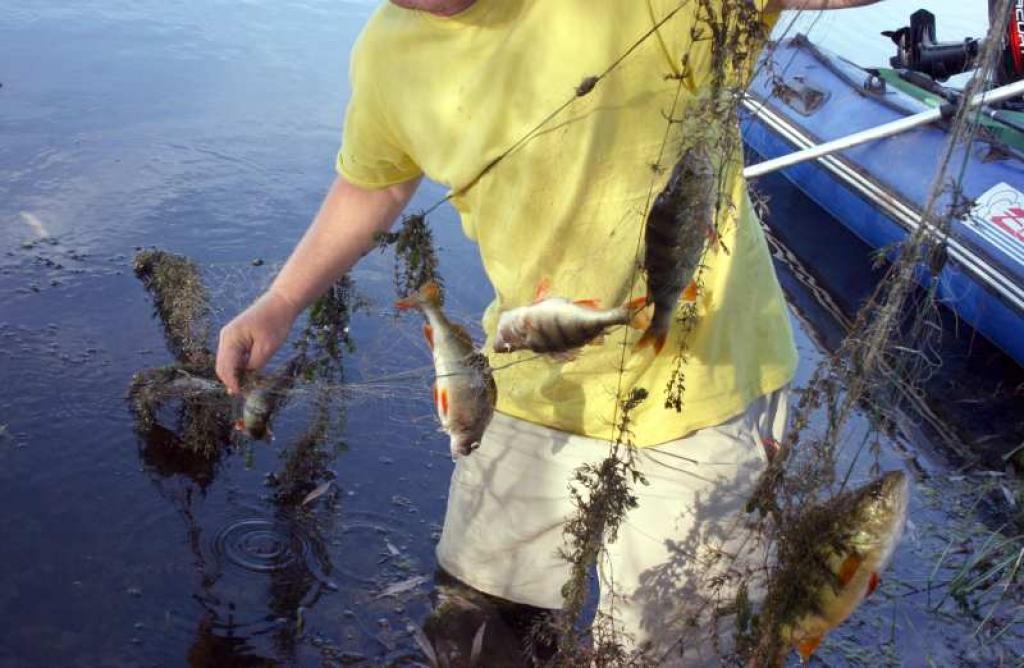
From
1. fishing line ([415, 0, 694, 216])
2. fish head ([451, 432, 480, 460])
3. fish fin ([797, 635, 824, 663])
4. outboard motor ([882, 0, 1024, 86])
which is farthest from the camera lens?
outboard motor ([882, 0, 1024, 86])

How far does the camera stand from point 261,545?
4.61 m

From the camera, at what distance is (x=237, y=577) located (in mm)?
4402

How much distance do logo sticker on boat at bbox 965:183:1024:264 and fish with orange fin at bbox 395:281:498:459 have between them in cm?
535

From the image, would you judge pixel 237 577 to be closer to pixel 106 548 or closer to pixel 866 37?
pixel 106 548

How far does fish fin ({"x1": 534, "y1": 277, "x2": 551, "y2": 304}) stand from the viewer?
9.23 feet

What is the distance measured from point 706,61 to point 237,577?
10.2 feet

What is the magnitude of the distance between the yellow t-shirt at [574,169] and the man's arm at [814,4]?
0.27 metres

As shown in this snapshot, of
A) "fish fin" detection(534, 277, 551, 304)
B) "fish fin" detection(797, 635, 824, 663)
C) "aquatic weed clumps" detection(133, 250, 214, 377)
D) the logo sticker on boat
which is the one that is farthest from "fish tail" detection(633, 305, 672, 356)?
the logo sticker on boat

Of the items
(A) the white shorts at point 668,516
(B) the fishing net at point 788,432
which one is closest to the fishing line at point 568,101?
(B) the fishing net at point 788,432

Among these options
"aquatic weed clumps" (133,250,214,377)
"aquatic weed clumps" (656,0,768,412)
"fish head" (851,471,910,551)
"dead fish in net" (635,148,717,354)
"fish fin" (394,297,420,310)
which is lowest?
"aquatic weed clumps" (133,250,214,377)

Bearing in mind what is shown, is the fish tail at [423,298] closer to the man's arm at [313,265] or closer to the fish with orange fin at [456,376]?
the fish with orange fin at [456,376]

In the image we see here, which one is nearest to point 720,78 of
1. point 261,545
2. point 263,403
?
point 263,403

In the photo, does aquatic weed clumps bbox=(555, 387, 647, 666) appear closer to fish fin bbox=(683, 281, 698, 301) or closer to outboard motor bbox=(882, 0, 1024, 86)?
fish fin bbox=(683, 281, 698, 301)

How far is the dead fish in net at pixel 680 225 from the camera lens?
2139mm
